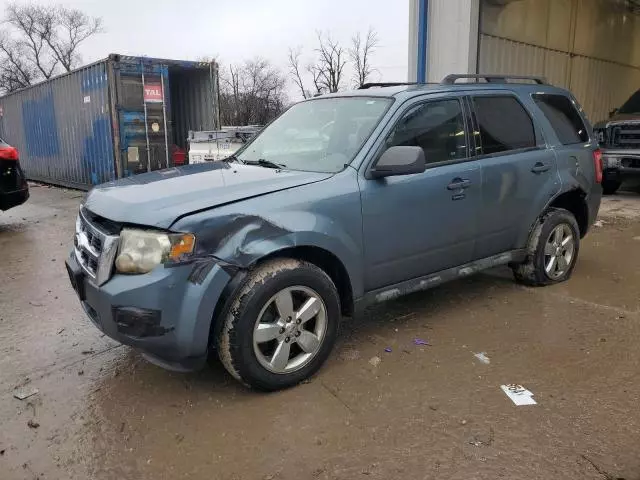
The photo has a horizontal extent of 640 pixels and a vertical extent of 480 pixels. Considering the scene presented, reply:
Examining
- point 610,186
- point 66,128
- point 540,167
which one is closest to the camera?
point 540,167

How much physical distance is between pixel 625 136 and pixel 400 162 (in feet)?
26.3

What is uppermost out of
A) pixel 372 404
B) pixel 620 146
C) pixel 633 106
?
pixel 633 106

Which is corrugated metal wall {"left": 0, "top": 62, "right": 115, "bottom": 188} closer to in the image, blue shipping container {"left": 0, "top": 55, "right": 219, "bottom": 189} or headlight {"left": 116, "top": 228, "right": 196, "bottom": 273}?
blue shipping container {"left": 0, "top": 55, "right": 219, "bottom": 189}

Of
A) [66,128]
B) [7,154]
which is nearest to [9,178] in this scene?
[7,154]

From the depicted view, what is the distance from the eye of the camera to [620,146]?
979 cm

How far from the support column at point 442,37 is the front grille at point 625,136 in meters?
2.77

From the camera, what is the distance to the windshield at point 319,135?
3709 millimetres

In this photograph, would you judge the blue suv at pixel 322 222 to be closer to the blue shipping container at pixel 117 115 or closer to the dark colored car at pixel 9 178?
the dark colored car at pixel 9 178

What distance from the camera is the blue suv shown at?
2.89 metres

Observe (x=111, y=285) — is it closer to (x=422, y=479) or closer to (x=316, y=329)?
(x=316, y=329)

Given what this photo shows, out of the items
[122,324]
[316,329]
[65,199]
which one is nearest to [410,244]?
[316,329]

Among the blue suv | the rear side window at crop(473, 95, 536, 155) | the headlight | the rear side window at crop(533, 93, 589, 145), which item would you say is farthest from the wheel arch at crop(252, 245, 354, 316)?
the rear side window at crop(533, 93, 589, 145)

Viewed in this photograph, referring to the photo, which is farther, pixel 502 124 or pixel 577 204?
pixel 577 204

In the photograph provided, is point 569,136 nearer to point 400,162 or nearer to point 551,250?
point 551,250
